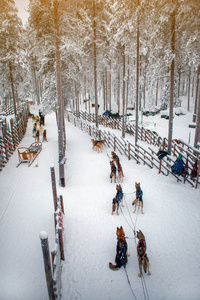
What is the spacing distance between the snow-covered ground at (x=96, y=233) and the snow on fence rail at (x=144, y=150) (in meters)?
0.56

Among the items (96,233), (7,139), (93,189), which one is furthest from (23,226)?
(7,139)

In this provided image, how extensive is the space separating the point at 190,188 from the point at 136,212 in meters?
3.54

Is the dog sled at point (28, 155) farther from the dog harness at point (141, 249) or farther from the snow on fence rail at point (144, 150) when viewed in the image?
the dog harness at point (141, 249)

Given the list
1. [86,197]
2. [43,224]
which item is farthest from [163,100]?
[43,224]

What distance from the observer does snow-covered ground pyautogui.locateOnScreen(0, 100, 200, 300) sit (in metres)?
4.58

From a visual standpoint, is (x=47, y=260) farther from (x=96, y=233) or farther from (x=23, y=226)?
(x=23, y=226)

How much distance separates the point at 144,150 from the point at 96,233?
6766 mm

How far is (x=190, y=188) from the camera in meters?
9.09

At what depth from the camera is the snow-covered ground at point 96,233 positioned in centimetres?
458

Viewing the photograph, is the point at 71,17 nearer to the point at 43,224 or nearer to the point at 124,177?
the point at 124,177

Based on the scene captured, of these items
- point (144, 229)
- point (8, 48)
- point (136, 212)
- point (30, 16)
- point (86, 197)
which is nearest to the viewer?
point (144, 229)

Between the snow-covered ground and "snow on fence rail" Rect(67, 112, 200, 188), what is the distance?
559 millimetres

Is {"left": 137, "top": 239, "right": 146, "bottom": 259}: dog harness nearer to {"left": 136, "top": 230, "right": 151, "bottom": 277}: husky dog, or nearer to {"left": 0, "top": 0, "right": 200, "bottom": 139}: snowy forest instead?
{"left": 136, "top": 230, "right": 151, "bottom": 277}: husky dog

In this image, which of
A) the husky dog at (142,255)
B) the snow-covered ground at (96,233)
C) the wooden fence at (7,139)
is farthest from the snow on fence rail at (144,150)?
the wooden fence at (7,139)
